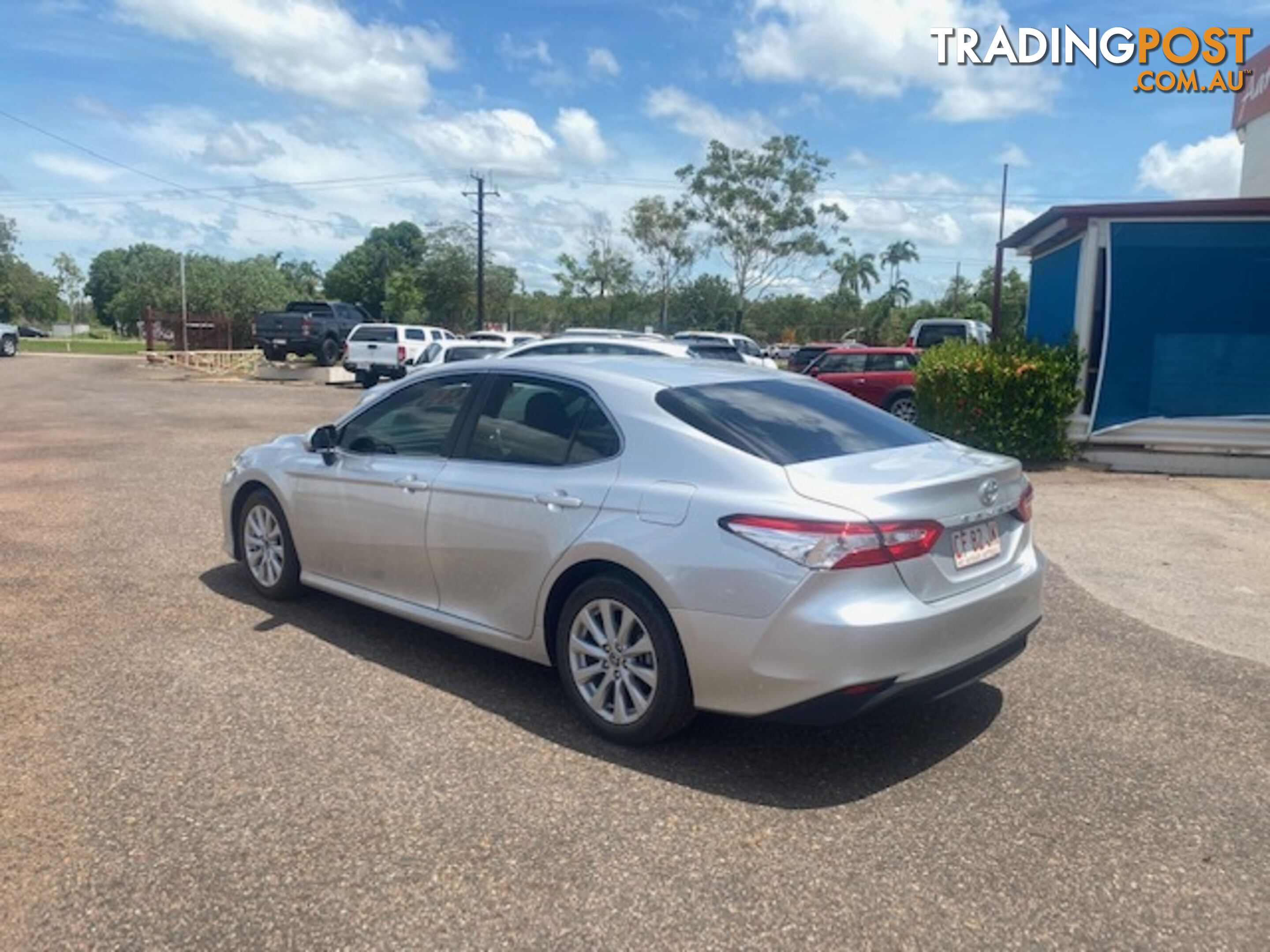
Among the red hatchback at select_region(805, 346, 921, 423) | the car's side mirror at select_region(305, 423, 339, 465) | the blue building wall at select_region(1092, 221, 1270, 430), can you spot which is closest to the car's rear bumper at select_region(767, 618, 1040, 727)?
the car's side mirror at select_region(305, 423, 339, 465)

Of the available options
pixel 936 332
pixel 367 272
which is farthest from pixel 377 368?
pixel 367 272

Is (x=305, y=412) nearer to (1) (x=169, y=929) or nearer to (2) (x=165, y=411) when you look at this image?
(2) (x=165, y=411)

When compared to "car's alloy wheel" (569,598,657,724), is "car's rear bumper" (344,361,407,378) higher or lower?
higher

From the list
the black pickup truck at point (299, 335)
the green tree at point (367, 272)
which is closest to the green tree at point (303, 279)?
the green tree at point (367, 272)

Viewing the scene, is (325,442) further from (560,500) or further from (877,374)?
(877,374)

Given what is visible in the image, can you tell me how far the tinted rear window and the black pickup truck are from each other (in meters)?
3.86

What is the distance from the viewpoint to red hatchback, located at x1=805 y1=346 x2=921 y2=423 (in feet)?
58.6

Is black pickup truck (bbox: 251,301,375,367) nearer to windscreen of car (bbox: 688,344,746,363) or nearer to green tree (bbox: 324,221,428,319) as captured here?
windscreen of car (bbox: 688,344,746,363)

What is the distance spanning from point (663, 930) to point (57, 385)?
27.4 meters

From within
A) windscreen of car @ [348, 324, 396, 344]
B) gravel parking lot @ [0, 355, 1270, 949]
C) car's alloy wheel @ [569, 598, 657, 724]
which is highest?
windscreen of car @ [348, 324, 396, 344]

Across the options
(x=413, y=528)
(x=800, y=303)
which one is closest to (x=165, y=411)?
(x=413, y=528)

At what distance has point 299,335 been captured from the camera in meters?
31.0

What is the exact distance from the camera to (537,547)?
4.31 m

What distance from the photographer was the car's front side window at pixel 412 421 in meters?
5.06
